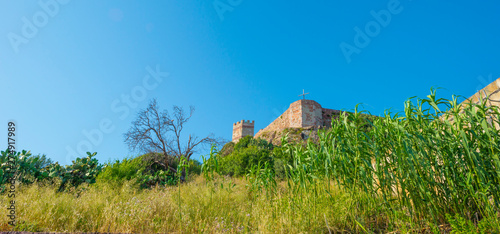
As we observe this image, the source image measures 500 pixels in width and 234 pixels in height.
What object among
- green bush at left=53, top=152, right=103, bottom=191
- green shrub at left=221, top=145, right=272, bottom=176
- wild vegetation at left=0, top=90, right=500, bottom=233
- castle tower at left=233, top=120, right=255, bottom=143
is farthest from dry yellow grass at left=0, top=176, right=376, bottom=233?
castle tower at left=233, top=120, right=255, bottom=143

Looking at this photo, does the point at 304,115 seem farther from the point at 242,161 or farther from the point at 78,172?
the point at 78,172

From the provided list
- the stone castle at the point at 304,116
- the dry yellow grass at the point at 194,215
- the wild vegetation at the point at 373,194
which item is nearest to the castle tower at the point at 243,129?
the stone castle at the point at 304,116

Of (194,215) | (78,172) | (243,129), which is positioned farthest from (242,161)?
(243,129)

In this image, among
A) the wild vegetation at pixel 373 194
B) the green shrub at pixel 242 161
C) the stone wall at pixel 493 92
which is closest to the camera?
the wild vegetation at pixel 373 194

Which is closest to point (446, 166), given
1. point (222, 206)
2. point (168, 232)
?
point (222, 206)

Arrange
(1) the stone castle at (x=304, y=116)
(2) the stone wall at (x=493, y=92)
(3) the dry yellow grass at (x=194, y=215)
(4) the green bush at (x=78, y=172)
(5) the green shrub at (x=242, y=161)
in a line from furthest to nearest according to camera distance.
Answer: (1) the stone castle at (x=304, y=116) < (5) the green shrub at (x=242, y=161) < (4) the green bush at (x=78, y=172) < (2) the stone wall at (x=493, y=92) < (3) the dry yellow grass at (x=194, y=215)

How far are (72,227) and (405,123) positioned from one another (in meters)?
4.37

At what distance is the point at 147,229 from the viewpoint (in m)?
3.45

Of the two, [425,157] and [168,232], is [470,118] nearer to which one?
[425,157]

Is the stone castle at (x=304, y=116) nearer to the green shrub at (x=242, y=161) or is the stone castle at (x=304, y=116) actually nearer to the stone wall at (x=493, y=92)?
the green shrub at (x=242, y=161)

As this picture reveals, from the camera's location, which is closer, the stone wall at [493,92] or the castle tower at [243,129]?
the stone wall at [493,92]

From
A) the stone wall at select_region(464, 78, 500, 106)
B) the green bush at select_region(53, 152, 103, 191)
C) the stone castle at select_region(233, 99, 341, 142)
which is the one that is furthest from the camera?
the stone castle at select_region(233, 99, 341, 142)

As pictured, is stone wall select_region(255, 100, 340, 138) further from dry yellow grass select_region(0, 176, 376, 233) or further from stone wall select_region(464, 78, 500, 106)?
dry yellow grass select_region(0, 176, 376, 233)

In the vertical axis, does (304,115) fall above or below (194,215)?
above
